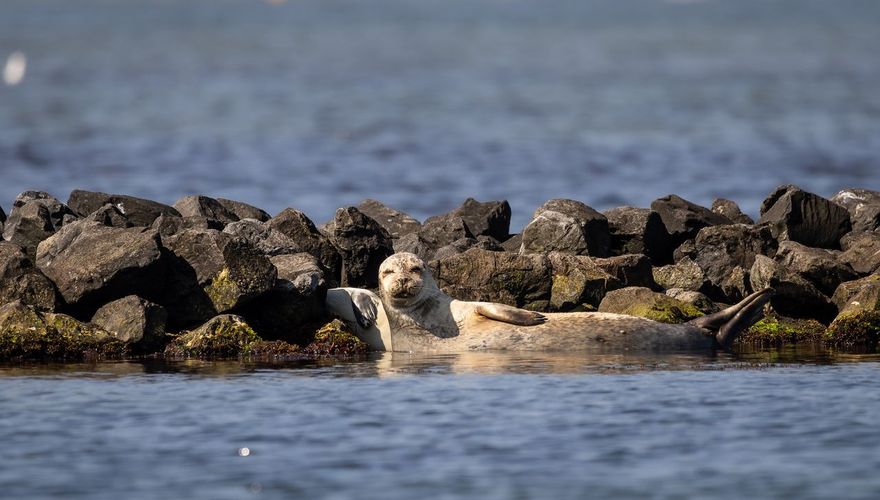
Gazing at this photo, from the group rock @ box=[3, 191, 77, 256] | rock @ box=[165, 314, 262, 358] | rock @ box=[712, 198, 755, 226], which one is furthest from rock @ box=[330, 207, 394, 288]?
rock @ box=[712, 198, 755, 226]

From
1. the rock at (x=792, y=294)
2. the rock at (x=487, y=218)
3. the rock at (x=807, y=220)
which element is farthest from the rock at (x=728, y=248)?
the rock at (x=487, y=218)

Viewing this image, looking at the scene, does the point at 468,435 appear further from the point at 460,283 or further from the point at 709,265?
the point at 709,265

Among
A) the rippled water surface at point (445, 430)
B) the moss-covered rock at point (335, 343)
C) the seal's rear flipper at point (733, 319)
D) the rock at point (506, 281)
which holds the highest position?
the rock at point (506, 281)

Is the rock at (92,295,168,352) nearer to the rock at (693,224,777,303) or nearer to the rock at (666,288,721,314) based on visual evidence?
the rock at (666,288,721,314)

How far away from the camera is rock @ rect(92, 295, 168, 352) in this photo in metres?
14.9

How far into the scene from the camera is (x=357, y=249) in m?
18.1

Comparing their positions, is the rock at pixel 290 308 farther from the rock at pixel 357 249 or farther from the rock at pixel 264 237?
the rock at pixel 357 249

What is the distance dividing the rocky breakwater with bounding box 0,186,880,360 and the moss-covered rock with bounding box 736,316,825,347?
0.08ft

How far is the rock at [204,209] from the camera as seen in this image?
20.1 meters

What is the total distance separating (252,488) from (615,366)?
227 inches

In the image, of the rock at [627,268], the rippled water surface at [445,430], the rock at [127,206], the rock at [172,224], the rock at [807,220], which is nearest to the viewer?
the rippled water surface at [445,430]

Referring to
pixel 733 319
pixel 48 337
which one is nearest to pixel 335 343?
pixel 48 337

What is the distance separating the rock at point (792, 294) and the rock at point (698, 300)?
2.23 feet

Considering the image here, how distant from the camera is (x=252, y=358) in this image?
1508cm
